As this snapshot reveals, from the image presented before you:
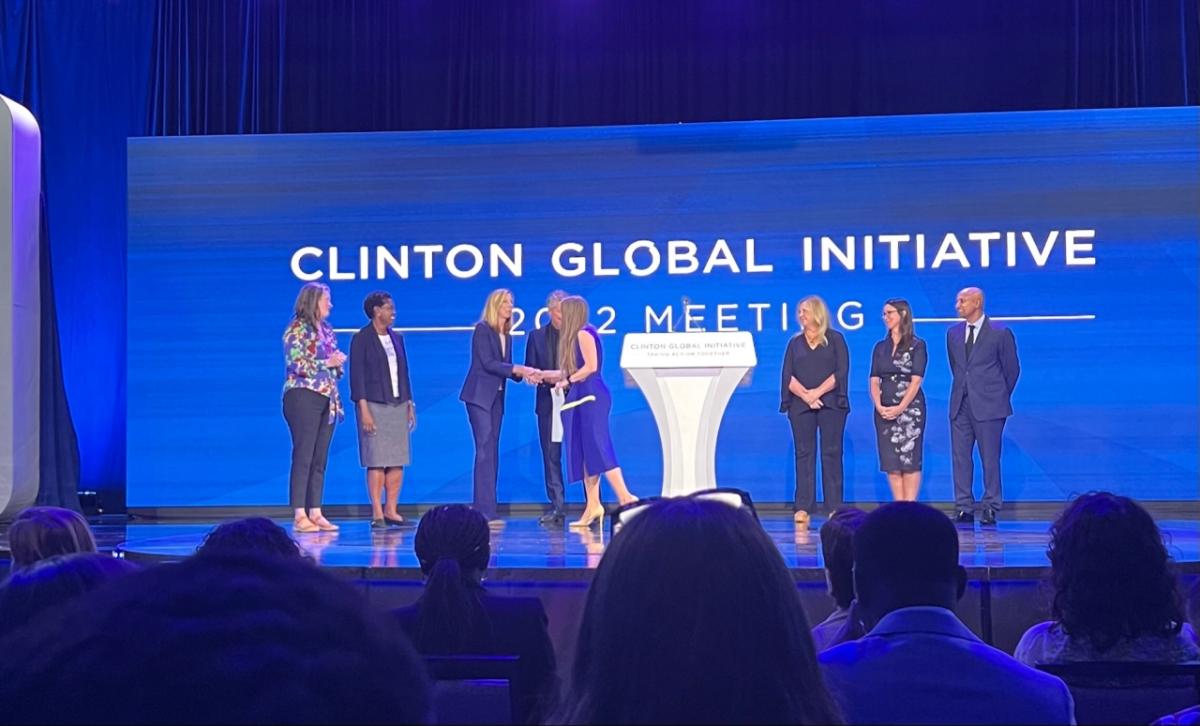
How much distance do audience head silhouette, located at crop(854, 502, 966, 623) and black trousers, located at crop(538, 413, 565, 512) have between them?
5.91 metres

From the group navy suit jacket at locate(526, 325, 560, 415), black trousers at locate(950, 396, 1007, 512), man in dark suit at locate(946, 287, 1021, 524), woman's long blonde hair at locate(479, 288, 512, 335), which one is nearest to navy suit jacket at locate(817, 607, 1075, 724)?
woman's long blonde hair at locate(479, 288, 512, 335)

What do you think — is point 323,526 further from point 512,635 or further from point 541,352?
point 512,635

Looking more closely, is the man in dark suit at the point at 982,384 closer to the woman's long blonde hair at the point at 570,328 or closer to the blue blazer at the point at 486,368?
the woman's long blonde hair at the point at 570,328

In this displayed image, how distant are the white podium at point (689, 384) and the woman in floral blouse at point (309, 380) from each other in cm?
152

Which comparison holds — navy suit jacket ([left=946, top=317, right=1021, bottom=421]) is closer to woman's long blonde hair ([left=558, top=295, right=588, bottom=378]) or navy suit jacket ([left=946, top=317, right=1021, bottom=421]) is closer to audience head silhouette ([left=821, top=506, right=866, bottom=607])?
woman's long blonde hair ([left=558, top=295, right=588, bottom=378])

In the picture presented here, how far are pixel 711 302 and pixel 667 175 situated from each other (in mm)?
952

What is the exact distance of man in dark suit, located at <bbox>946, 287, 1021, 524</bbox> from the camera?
7.58 m

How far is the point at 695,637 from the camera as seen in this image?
108 cm

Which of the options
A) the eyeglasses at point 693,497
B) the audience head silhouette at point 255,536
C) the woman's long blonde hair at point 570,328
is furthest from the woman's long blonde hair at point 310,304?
the eyeglasses at point 693,497

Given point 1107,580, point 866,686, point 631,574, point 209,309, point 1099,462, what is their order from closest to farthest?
point 631,574 → point 866,686 → point 1107,580 → point 1099,462 → point 209,309

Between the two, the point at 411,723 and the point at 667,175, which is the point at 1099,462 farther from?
the point at 411,723

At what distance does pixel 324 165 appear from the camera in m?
9.34

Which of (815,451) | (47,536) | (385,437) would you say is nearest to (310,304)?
(385,437)

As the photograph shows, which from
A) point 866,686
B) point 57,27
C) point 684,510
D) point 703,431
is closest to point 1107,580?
point 866,686
